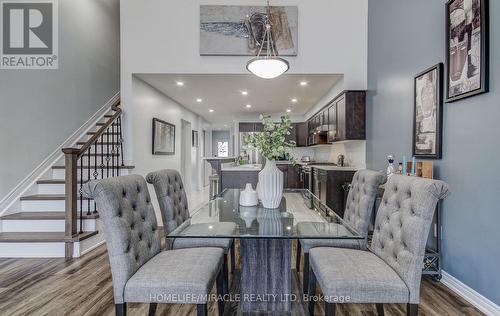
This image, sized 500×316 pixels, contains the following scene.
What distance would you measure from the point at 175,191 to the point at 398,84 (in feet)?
9.71

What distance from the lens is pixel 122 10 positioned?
4.02 metres

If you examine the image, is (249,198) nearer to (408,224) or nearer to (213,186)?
(408,224)

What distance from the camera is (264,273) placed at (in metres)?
1.85

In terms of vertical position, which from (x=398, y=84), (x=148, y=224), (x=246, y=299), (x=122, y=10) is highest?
(x=122, y=10)

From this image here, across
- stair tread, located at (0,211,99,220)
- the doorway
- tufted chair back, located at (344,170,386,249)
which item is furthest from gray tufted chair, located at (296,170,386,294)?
the doorway

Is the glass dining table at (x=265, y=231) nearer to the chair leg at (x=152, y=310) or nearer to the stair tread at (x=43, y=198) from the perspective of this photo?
the chair leg at (x=152, y=310)

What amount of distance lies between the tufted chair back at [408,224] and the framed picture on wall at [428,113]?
4.03 ft

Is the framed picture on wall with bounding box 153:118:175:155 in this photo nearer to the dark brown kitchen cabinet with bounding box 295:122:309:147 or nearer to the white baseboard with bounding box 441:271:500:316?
the dark brown kitchen cabinet with bounding box 295:122:309:147

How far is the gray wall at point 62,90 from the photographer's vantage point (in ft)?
11.6

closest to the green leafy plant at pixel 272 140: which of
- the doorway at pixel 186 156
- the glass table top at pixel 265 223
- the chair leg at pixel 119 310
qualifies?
the glass table top at pixel 265 223

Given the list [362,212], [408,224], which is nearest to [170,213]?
[362,212]

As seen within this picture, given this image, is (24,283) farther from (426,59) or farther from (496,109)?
(426,59)

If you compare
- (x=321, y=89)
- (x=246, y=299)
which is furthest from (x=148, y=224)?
(x=321, y=89)

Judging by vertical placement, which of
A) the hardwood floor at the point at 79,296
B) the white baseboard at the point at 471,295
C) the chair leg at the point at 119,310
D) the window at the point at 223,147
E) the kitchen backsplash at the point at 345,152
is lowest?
the hardwood floor at the point at 79,296
